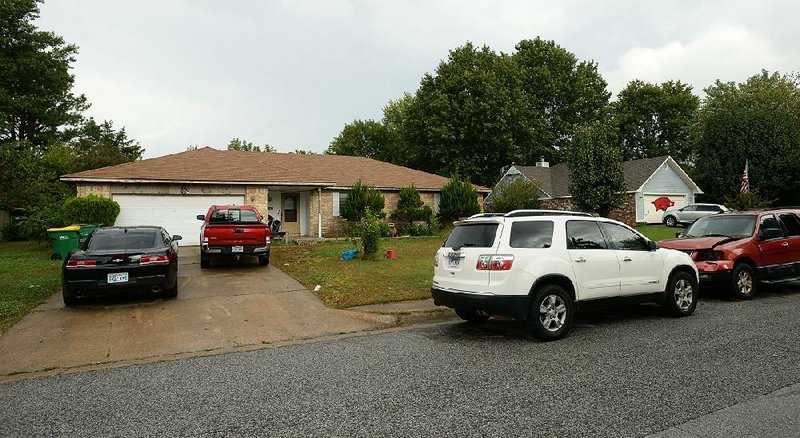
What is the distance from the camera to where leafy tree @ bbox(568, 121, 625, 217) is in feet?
77.3

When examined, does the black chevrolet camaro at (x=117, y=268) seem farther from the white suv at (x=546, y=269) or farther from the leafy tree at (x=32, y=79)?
the leafy tree at (x=32, y=79)

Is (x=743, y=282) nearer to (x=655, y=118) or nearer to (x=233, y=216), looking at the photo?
(x=233, y=216)

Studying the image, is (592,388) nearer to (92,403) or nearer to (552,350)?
(552,350)

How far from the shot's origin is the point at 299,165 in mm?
26156

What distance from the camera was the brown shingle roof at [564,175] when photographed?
32625mm

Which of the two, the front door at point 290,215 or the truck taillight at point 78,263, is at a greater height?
the front door at point 290,215

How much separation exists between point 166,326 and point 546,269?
5.85 metres

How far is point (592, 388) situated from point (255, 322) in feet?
17.3

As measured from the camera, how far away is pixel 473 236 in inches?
267

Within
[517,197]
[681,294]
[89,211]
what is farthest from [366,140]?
[681,294]

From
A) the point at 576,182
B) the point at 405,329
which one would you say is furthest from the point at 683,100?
the point at 405,329

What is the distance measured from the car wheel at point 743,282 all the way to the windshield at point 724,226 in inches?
34.2

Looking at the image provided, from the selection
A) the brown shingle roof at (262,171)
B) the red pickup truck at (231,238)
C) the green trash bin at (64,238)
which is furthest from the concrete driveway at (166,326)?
the brown shingle roof at (262,171)

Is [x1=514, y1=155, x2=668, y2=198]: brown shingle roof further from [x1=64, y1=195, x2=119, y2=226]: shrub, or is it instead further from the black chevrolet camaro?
the black chevrolet camaro
